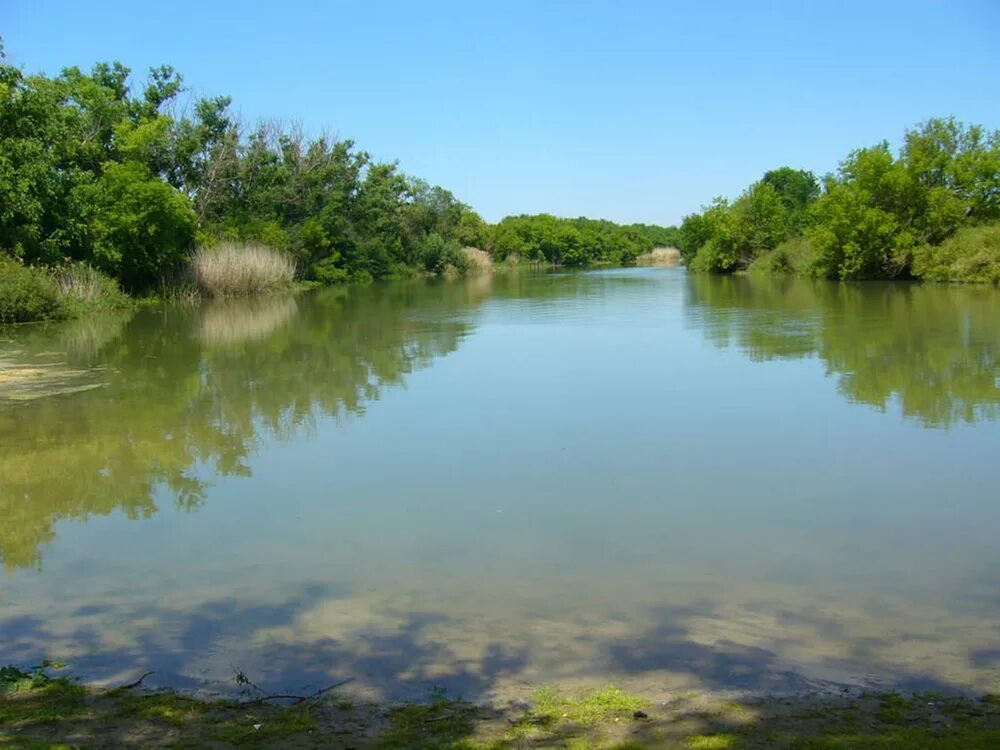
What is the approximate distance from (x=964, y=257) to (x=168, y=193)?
3322 centimetres

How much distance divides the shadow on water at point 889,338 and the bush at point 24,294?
62.9 ft

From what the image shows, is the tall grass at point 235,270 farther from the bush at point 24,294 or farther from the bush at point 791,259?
the bush at point 791,259

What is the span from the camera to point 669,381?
1430cm

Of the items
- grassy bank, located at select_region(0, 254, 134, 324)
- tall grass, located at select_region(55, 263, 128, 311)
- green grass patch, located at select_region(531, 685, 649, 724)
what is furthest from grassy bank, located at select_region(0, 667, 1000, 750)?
tall grass, located at select_region(55, 263, 128, 311)

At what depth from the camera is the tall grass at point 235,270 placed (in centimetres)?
3800

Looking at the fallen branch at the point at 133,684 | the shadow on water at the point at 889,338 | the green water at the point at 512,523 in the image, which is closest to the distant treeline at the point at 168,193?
the green water at the point at 512,523

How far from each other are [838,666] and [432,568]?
2.80m

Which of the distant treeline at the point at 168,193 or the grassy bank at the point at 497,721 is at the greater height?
the distant treeline at the point at 168,193

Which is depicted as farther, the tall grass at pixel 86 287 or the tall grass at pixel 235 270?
the tall grass at pixel 235 270

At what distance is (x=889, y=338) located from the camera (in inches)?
743

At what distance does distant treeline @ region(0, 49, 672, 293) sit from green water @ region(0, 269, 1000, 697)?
48.0 ft

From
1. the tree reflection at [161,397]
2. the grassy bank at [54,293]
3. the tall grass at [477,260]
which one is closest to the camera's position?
the tree reflection at [161,397]

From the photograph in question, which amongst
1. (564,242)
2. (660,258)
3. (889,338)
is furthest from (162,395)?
(660,258)

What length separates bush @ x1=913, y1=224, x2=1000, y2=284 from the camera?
121 feet
